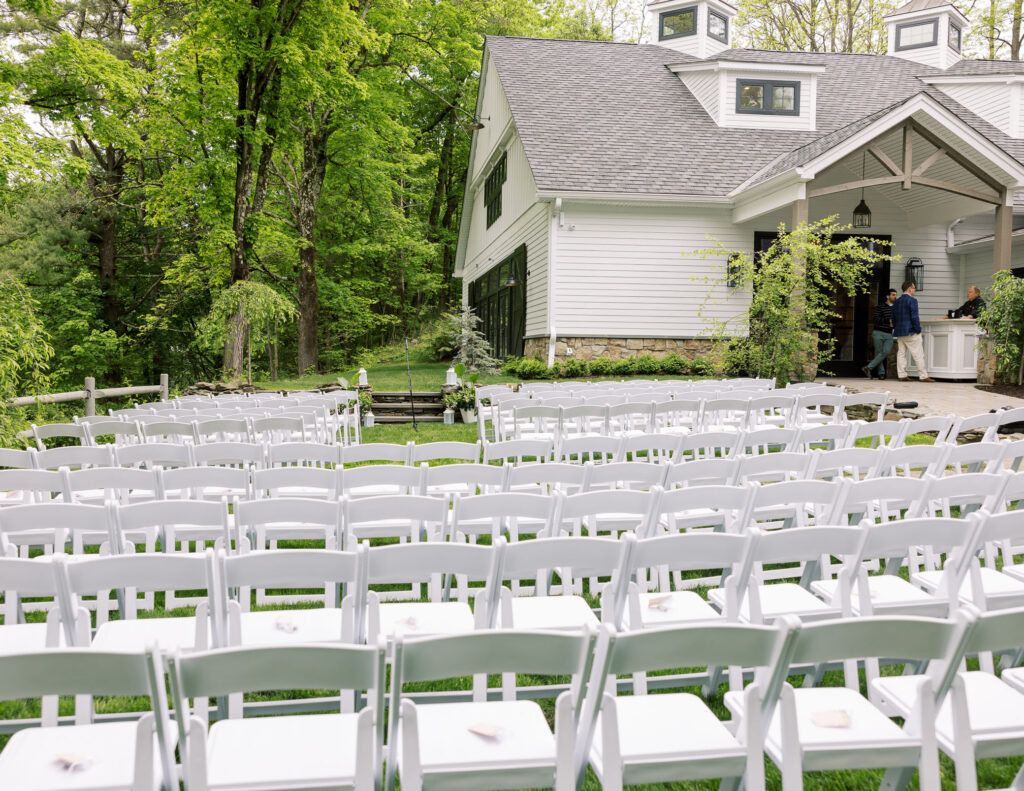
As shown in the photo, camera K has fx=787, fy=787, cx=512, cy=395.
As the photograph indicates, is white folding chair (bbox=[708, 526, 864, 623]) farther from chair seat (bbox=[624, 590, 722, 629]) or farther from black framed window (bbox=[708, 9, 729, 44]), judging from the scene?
black framed window (bbox=[708, 9, 729, 44])

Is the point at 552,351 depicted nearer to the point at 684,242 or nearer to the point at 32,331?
the point at 684,242

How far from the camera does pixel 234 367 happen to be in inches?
702

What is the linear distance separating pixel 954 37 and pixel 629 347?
50.2 feet

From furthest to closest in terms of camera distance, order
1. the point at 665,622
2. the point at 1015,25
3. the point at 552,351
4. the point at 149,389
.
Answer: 1. the point at 1015,25
2. the point at 552,351
3. the point at 149,389
4. the point at 665,622

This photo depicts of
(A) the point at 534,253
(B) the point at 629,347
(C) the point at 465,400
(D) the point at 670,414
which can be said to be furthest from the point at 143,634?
(A) the point at 534,253

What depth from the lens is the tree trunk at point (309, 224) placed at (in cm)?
2497

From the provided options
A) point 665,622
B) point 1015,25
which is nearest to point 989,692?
point 665,622

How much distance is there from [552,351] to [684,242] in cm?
370

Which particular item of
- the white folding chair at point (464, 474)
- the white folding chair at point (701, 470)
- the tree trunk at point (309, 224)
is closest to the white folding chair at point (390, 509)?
the white folding chair at point (464, 474)

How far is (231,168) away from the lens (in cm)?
1908

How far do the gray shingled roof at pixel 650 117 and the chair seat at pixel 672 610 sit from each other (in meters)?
13.0

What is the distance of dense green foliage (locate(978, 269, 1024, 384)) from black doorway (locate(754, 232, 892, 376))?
204 inches

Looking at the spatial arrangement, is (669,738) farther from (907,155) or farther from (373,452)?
(907,155)

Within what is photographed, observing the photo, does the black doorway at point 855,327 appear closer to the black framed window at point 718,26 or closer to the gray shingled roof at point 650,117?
the gray shingled roof at point 650,117
